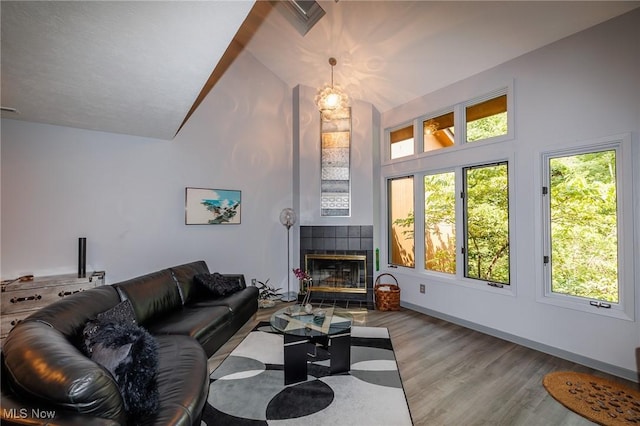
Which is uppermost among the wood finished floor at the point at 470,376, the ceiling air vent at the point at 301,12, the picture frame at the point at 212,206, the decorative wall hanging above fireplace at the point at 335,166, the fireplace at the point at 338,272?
the ceiling air vent at the point at 301,12

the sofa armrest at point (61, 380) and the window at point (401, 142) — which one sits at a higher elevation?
the window at point (401, 142)

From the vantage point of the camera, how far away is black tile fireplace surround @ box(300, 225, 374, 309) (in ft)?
16.4

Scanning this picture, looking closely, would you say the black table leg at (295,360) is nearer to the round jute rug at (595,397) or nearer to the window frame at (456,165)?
the round jute rug at (595,397)

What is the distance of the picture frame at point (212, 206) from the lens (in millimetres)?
4469

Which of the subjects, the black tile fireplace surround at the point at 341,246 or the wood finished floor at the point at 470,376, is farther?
the black tile fireplace surround at the point at 341,246

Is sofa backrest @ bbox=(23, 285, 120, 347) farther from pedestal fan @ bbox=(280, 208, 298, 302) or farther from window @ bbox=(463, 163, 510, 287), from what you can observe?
window @ bbox=(463, 163, 510, 287)

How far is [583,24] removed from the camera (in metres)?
2.87

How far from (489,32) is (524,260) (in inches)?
103

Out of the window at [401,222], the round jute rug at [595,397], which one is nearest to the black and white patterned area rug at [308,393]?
the round jute rug at [595,397]

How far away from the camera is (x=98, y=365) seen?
4.20ft

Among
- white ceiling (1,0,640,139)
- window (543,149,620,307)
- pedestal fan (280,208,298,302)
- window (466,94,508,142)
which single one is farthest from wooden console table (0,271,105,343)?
window (543,149,620,307)

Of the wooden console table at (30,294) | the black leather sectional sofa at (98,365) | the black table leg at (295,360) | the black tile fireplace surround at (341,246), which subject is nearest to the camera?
the black leather sectional sofa at (98,365)

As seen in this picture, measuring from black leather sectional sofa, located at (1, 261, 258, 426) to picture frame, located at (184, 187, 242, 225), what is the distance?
3.86 feet

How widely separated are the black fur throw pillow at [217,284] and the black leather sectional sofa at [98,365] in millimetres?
142
